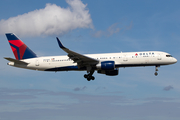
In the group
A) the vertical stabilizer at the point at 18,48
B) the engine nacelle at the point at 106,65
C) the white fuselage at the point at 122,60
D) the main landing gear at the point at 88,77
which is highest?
the vertical stabilizer at the point at 18,48

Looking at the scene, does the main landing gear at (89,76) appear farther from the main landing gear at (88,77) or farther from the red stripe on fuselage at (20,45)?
the red stripe on fuselage at (20,45)

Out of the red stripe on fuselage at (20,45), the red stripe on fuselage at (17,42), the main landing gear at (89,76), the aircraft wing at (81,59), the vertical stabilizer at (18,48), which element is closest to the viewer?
the aircraft wing at (81,59)

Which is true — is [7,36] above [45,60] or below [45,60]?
above

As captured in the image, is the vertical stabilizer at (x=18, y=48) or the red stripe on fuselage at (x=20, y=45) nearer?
the vertical stabilizer at (x=18, y=48)

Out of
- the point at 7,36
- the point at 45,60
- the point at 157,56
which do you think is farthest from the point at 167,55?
the point at 7,36

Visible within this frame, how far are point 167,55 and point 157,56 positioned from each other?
1850mm

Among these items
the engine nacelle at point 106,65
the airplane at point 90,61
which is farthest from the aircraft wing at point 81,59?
the engine nacelle at point 106,65

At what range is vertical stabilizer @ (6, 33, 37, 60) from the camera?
1722 inches

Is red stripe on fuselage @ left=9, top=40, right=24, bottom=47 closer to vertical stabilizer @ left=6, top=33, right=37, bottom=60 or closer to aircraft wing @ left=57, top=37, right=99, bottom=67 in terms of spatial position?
vertical stabilizer @ left=6, top=33, right=37, bottom=60

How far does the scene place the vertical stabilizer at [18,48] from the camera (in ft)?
144

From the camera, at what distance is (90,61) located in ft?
128

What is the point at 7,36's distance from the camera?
45.6 meters

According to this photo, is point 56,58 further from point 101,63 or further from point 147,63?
point 147,63

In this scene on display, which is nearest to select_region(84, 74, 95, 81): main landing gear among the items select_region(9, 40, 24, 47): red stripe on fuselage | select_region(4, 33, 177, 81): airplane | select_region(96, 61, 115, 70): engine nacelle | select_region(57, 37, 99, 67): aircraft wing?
select_region(4, 33, 177, 81): airplane
